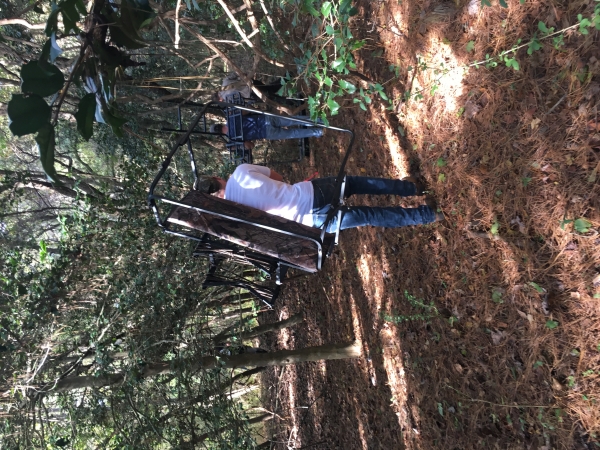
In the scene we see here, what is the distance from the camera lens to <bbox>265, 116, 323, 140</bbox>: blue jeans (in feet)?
18.1

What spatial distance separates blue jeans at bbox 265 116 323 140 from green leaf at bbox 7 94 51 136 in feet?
14.4

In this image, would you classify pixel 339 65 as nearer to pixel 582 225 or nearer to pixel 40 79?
pixel 582 225

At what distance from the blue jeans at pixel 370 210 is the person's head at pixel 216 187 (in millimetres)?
817

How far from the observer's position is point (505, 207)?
314 cm

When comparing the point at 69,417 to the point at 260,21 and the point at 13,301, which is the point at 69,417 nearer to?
the point at 13,301

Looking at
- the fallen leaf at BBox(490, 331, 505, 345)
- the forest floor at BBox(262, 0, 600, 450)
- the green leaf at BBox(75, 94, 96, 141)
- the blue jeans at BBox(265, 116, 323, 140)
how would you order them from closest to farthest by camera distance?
the green leaf at BBox(75, 94, 96, 141) → the forest floor at BBox(262, 0, 600, 450) → the fallen leaf at BBox(490, 331, 505, 345) → the blue jeans at BBox(265, 116, 323, 140)

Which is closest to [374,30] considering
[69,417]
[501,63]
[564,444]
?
[501,63]

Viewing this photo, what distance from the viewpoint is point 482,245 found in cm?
333

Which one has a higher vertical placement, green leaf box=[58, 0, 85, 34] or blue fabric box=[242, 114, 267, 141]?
blue fabric box=[242, 114, 267, 141]

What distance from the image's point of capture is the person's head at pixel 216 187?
3572 millimetres

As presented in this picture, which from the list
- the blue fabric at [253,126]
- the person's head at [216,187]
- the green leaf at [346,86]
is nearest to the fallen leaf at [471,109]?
the green leaf at [346,86]

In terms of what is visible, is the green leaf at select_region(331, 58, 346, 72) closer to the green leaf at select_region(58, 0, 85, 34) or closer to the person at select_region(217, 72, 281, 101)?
the green leaf at select_region(58, 0, 85, 34)

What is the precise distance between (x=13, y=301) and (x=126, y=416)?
183cm

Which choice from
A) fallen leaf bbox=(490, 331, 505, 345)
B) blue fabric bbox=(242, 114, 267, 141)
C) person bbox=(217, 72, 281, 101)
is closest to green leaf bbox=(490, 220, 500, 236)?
fallen leaf bbox=(490, 331, 505, 345)
